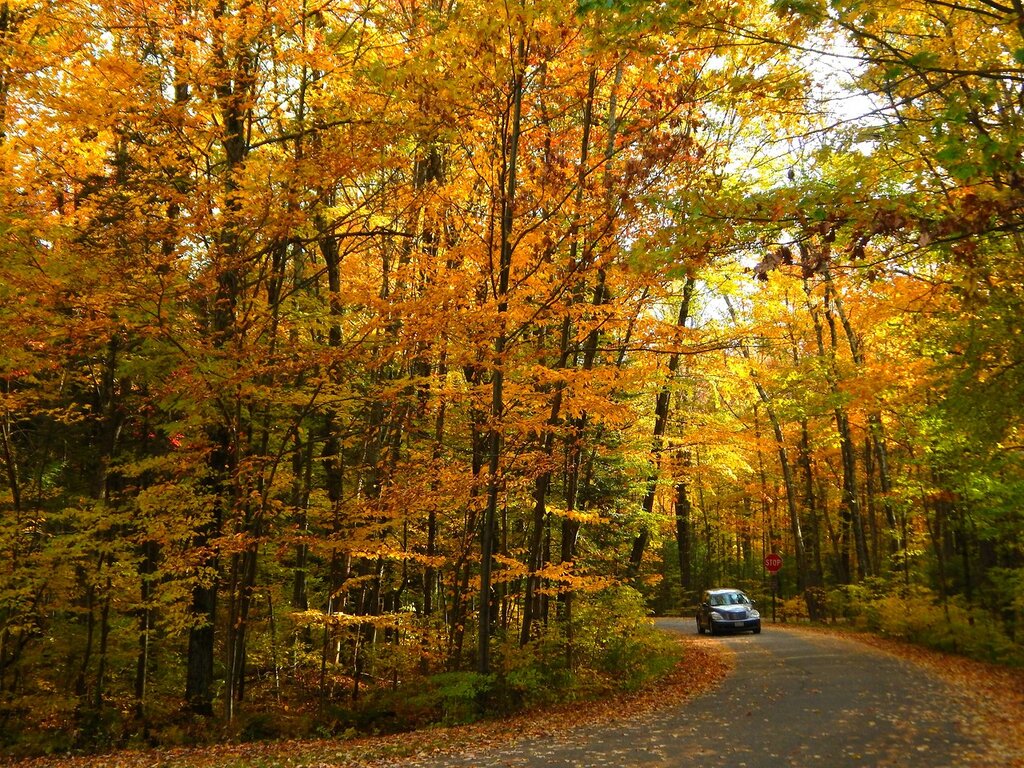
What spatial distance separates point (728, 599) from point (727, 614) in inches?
34.9

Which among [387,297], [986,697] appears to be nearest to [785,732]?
[986,697]

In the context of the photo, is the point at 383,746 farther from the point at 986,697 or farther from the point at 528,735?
the point at 986,697

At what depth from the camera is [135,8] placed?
9695mm

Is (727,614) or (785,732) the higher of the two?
(785,732)

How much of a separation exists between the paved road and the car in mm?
8400

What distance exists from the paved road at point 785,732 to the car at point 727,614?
8.40 metres

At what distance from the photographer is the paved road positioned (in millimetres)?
6941

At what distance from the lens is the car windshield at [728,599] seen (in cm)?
2140

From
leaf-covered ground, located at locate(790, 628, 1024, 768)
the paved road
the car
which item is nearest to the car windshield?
the car

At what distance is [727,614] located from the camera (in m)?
20.7

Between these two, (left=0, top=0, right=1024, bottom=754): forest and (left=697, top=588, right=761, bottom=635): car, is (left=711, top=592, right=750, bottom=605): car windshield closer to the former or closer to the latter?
(left=697, top=588, right=761, bottom=635): car

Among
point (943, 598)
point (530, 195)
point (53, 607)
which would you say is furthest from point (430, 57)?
point (943, 598)

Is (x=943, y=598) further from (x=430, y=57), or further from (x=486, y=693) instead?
(x=430, y=57)

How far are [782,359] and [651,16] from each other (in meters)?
24.5
